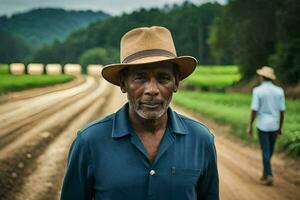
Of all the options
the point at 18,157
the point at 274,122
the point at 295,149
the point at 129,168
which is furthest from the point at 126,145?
the point at 295,149

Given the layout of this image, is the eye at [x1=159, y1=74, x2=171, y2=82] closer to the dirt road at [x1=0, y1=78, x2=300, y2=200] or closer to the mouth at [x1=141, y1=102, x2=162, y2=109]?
the mouth at [x1=141, y1=102, x2=162, y2=109]

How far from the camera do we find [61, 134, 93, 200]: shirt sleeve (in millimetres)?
2441

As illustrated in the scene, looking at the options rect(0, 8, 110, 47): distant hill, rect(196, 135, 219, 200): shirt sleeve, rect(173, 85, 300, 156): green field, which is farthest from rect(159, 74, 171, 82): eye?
rect(0, 8, 110, 47): distant hill

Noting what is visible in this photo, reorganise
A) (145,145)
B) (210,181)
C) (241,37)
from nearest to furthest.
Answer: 1. (145,145)
2. (210,181)
3. (241,37)

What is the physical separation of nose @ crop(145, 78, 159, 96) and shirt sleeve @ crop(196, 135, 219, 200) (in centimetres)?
40

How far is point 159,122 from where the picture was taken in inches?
101

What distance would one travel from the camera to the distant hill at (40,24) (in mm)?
14505

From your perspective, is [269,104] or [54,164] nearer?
[269,104]

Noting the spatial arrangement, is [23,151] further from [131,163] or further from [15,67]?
[15,67]

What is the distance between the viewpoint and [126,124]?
2.50 metres

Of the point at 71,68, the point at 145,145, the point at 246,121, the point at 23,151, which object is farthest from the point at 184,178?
the point at 71,68

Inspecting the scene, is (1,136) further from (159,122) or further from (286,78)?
(286,78)

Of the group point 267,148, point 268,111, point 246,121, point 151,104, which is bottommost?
point 246,121

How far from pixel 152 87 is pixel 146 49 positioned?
200 mm
